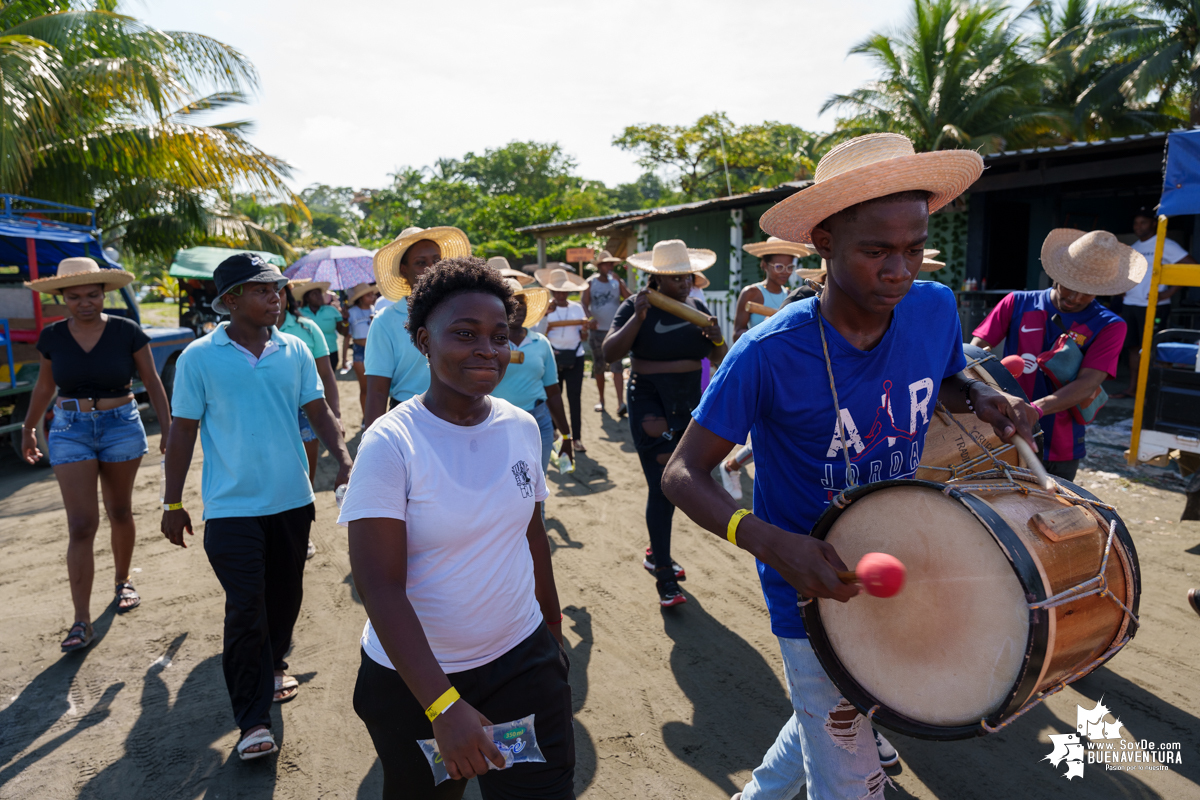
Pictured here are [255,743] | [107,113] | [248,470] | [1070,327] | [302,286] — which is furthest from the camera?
[107,113]

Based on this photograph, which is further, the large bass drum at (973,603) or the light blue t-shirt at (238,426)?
the light blue t-shirt at (238,426)

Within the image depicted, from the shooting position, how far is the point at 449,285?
2.08 metres

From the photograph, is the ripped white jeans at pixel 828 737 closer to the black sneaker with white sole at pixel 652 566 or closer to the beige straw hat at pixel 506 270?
the black sneaker with white sole at pixel 652 566

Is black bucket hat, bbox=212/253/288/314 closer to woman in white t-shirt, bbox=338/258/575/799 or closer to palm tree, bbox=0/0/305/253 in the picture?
woman in white t-shirt, bbox=338/258/575/799

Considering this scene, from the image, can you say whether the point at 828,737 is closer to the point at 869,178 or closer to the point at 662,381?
the point at 869,178

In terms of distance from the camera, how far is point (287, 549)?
11.1 feet

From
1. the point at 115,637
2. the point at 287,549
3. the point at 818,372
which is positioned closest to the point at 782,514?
the point at 818,372

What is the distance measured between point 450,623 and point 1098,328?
3577 mm

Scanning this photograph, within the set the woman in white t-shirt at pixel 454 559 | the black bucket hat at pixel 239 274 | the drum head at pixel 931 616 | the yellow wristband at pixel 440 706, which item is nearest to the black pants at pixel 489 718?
the woman in white t-shirt at pixel 454 559

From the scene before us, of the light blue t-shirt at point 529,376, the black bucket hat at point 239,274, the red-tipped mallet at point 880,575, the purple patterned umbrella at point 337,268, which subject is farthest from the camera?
the purple patterned umbrella at point 337,268

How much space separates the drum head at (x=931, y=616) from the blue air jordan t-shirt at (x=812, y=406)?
0.19m

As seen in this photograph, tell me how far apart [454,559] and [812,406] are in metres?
1.02

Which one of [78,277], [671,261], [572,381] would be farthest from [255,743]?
[572,381]

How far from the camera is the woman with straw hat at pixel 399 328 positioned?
3873 mm
